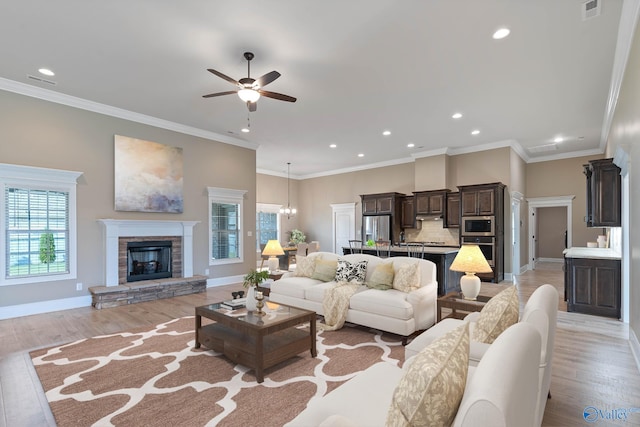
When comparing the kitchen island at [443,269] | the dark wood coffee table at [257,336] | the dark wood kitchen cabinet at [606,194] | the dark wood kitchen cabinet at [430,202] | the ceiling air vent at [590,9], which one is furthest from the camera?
the dark wood kitchen cabinet at [430,202]

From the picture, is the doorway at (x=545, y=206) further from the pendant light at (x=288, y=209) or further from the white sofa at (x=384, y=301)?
the pendant light at (x=288, y=209)

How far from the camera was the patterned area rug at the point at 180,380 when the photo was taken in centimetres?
236

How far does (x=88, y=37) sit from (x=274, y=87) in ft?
7.61

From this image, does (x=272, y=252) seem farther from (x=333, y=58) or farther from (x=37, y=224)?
(x=37, y=224)

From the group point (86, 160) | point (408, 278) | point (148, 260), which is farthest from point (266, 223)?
point (408, 278)

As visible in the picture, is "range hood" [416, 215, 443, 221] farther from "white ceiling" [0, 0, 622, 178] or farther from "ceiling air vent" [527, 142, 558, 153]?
"ceiling air vent" [527, 142, 558, 153]

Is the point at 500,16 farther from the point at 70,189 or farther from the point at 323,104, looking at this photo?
the point at 70,189

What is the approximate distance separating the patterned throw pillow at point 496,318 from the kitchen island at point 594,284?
370cm

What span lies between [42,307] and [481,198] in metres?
9.02

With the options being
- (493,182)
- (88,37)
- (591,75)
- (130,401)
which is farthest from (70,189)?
(493,182)

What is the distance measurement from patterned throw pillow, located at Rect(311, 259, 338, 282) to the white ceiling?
106 inches

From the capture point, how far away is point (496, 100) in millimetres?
5379

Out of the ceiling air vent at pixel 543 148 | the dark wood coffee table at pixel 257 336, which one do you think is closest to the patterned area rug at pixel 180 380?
the dark wood coffee table at pixel 257 336

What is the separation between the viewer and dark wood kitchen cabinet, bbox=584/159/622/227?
4473 mm
